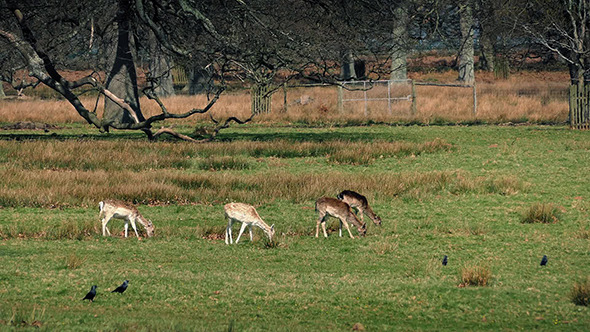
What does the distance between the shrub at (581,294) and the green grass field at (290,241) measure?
0.65ft

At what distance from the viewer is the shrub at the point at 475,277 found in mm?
10836

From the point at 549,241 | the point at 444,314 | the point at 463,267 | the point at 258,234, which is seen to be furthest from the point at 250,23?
the point at 444,314

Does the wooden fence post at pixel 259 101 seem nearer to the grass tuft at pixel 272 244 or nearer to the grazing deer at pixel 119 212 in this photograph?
the grazing deer at pixel 119 212

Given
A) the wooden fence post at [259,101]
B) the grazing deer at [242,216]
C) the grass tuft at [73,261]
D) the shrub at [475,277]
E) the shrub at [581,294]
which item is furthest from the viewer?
the wooden fence post at [259,101]

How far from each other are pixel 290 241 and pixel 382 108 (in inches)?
1208

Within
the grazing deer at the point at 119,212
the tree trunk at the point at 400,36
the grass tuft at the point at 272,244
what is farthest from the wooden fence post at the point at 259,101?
Answer: the grass tuft at the point at 272,244

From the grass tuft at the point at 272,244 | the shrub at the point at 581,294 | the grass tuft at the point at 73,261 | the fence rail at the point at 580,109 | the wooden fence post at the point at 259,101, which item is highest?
the wooden fence post at the point at 259,101

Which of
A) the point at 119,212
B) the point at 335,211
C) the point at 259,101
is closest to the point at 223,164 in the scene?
the point at 119,212

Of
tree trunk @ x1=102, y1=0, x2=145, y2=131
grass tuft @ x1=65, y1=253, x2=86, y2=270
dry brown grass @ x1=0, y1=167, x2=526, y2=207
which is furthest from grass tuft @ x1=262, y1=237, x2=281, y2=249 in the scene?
tree trunk @ x1=102, y1=0, x2=145, y2=131

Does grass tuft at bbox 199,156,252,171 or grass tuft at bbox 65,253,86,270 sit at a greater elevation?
grass tuft at bbox 199,156,252,171

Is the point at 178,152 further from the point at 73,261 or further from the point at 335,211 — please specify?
the point at 73,261

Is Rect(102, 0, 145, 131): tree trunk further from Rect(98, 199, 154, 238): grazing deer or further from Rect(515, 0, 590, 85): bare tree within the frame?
Rect(98, 199, 154, 238): grazing deer

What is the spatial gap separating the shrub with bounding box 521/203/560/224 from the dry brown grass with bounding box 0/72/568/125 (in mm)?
23543

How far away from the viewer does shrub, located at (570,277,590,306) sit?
9.88 m
